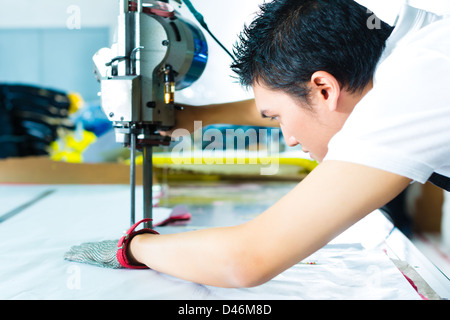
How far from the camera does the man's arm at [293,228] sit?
50 centimetres

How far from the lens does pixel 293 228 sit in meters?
0.52

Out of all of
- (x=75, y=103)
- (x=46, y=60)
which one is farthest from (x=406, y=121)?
(x=46, y=60)

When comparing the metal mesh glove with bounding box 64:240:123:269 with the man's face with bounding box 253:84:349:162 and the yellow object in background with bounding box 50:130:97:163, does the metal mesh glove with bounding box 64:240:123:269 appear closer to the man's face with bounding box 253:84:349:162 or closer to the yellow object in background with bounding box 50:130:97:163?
the man's face with bounding box 253:84:349:162

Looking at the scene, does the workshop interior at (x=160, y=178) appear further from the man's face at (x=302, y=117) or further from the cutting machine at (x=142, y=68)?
the man's face at (x=302, y=117)

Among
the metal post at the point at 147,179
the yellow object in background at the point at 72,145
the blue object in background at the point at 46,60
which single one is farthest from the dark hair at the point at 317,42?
the blue object in background at the point at 46,60

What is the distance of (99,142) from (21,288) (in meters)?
1.64

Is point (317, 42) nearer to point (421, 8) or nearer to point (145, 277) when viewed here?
point (421, 8)

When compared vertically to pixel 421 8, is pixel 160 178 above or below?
below

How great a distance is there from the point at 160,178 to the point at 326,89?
106 cm

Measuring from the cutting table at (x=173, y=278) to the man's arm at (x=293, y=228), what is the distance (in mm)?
52

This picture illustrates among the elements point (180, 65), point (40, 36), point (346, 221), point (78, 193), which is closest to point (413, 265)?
point (346, 221)

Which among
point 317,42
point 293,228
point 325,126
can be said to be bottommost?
point 293,228

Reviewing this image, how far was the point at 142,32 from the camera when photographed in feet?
2.54
